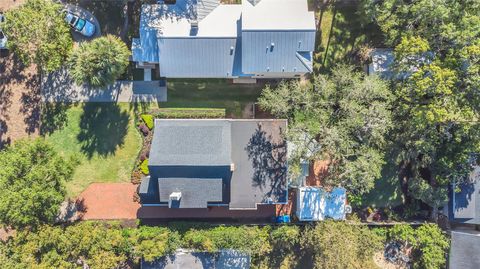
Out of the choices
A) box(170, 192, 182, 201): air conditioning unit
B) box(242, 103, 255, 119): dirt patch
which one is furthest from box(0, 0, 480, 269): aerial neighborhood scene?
box(170, 192, 182, 201): air conditioning unit

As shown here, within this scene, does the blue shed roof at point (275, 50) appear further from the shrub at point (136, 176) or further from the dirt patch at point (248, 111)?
the shrub at point (136, 176)

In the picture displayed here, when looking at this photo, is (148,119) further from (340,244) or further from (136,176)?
(340,244)

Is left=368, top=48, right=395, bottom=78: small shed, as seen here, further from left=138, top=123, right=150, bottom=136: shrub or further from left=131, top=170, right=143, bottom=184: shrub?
left=131, top=170, right=143, bottom=184: shrub

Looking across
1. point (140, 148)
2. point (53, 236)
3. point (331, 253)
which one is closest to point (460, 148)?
point (331, 253)

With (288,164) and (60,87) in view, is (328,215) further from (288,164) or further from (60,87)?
(60,87)

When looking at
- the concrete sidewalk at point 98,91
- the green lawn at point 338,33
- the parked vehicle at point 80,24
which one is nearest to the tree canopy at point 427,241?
the green lawn at point 338,33

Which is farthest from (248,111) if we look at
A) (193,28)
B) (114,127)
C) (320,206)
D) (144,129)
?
(114,127)

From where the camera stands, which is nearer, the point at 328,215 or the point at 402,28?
the point at 402,28
